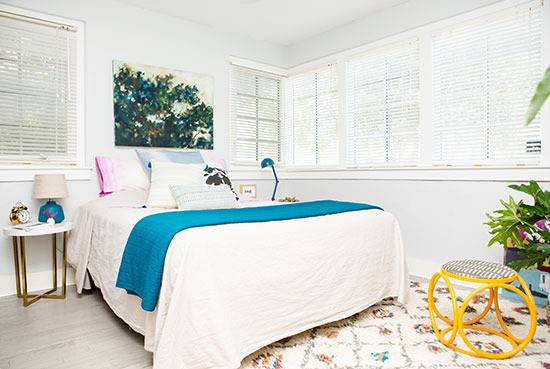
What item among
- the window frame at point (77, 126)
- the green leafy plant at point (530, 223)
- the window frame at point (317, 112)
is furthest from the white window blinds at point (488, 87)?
the window frame at point (77, 126)

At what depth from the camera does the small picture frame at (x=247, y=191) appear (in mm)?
4305

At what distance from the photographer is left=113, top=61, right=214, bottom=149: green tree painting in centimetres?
341

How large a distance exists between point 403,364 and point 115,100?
3.17 m

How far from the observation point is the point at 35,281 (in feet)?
9.84

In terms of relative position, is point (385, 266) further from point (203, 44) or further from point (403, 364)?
point (203, 44)

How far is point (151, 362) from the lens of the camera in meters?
1.86

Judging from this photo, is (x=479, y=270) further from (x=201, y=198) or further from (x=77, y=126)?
(x=77, y=126)

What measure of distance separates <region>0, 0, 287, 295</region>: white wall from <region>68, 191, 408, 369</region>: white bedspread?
0.66 m

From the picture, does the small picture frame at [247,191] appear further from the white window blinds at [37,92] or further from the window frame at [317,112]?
the white window blinds at [37,92]

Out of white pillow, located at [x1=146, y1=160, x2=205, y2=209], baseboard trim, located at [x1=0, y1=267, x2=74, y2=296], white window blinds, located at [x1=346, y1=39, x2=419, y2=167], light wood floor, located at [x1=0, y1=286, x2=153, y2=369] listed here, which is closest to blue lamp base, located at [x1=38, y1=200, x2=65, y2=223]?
baseboard trim, located at [x1=0, y1=267, x2=74, y2=296]

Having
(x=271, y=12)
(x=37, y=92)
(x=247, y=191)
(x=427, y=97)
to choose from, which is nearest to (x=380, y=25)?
(x=427, y=97)

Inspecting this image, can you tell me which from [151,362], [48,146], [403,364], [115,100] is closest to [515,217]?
[403,364]

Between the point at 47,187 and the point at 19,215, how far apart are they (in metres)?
0.31

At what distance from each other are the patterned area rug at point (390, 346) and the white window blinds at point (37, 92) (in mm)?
2496
